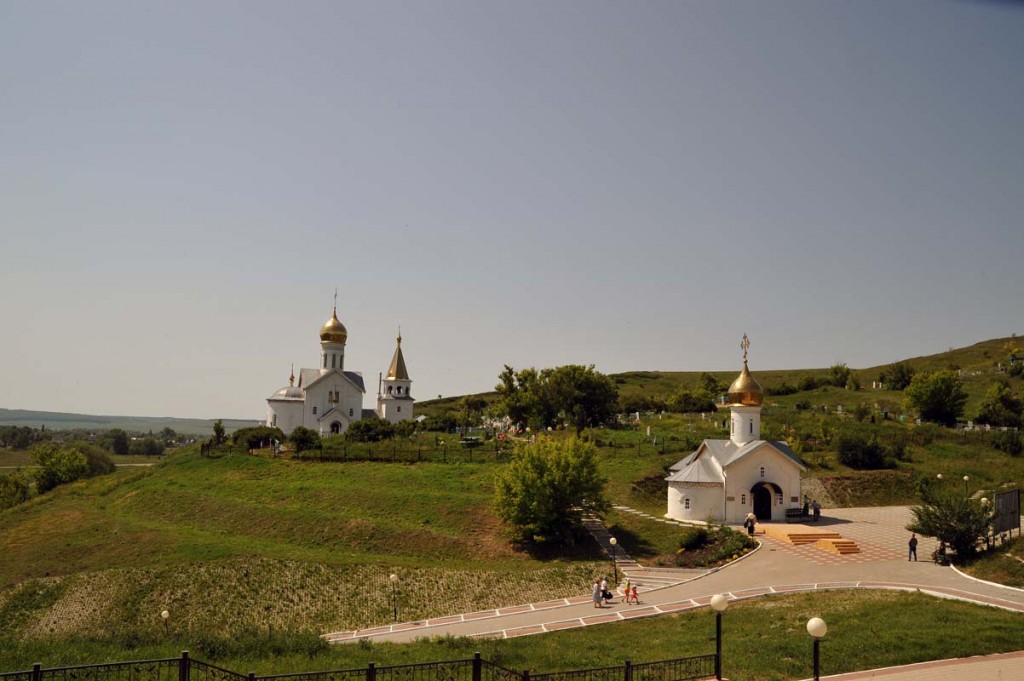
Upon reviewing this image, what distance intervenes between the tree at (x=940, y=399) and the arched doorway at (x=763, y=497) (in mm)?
27937

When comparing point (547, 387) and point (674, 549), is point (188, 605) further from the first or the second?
point (547, 387)

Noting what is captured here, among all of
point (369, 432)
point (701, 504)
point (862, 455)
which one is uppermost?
point (369, 432)

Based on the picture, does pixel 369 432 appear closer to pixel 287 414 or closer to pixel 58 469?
pixel 287 414

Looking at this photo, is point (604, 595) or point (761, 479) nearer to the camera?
point (604, 595)

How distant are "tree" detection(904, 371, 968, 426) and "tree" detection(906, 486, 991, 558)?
33.1m

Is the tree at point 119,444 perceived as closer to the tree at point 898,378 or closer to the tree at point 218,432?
the tree at point 218,432

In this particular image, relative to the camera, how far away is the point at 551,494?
30.8m

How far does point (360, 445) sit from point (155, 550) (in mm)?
18131

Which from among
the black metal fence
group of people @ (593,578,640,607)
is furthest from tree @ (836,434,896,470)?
the black metal fence

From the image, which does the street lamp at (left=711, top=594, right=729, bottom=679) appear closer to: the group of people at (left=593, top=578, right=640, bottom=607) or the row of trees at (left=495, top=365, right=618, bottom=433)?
the group of people at (left=593, top=578, right=640, bottom=607)

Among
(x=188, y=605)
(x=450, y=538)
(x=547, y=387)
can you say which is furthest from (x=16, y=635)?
(x=547, y=387)

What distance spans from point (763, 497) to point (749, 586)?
39.4 ft

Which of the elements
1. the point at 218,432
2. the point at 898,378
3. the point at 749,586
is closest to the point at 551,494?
the point at 749,586

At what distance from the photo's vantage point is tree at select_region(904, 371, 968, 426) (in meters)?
55.5
